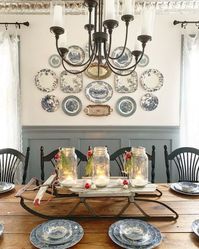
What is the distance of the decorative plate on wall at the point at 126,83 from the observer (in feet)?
9.54

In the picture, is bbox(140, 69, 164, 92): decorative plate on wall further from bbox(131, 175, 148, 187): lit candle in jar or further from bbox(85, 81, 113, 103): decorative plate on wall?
bbox(131, 175, 148, 187): lit candle in jar

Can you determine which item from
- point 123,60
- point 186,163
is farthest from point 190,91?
point 186,163

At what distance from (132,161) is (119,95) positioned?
158cm

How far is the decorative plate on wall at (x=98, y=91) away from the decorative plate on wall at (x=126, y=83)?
0.35 feet

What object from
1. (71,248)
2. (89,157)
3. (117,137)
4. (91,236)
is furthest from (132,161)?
(117,137)

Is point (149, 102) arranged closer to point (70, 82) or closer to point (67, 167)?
point (70, 82)

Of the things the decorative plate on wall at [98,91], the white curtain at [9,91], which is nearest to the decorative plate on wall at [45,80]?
the white curtain at [9,91]

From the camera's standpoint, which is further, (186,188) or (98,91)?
(98,91)

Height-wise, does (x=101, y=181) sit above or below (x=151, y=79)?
below

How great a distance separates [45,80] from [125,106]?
1.05m

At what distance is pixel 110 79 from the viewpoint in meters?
2.91

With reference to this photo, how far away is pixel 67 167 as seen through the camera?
149cm

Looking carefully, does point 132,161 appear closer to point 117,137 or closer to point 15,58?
point 117,137

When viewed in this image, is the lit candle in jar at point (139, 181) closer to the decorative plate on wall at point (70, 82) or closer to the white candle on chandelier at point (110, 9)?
the white candle on chandelier at point (110, 9)
